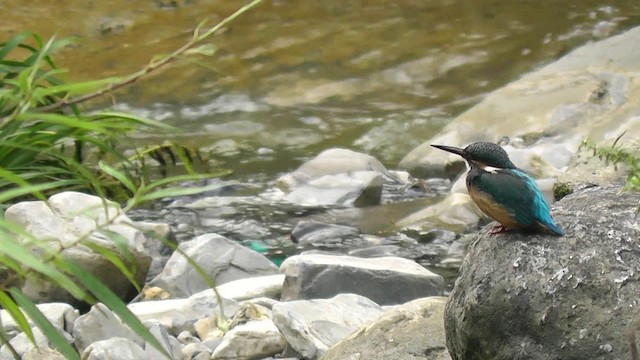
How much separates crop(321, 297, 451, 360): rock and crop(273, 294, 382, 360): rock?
0.29 metres

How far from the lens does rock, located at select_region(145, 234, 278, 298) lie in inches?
196

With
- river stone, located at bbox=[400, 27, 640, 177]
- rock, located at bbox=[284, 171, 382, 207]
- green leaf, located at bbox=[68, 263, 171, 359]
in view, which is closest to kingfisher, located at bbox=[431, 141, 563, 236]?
green leaf, located at bbox=[68, 263, 171, 359]

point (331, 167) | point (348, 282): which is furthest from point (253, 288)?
point (331, 167)

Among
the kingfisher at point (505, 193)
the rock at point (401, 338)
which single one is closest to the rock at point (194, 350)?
the rock at point (401, 338)

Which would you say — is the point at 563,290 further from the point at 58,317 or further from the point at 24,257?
the point at 58,317

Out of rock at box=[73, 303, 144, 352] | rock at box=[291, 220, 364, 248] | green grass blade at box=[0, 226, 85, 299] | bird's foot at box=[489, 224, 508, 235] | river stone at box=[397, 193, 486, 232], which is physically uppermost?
green grass blade at box=[0, 226, 85, 299]

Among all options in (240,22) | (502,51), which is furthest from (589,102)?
(240,22)

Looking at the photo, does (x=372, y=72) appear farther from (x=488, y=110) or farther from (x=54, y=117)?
(x=54, y=117)

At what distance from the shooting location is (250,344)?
12.8 ft

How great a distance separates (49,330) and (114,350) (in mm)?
1708

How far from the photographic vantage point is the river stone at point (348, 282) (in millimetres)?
4617

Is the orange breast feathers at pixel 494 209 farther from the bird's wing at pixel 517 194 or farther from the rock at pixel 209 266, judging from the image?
the rock at pixel 209 266

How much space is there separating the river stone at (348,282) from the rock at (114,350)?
1075mm

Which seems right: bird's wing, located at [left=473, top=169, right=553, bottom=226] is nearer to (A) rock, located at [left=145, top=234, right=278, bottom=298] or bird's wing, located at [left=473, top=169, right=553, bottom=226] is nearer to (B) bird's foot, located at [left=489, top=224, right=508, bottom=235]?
(B) bird's foot, located at [left=489, top=224, right=508, bottom=235]
